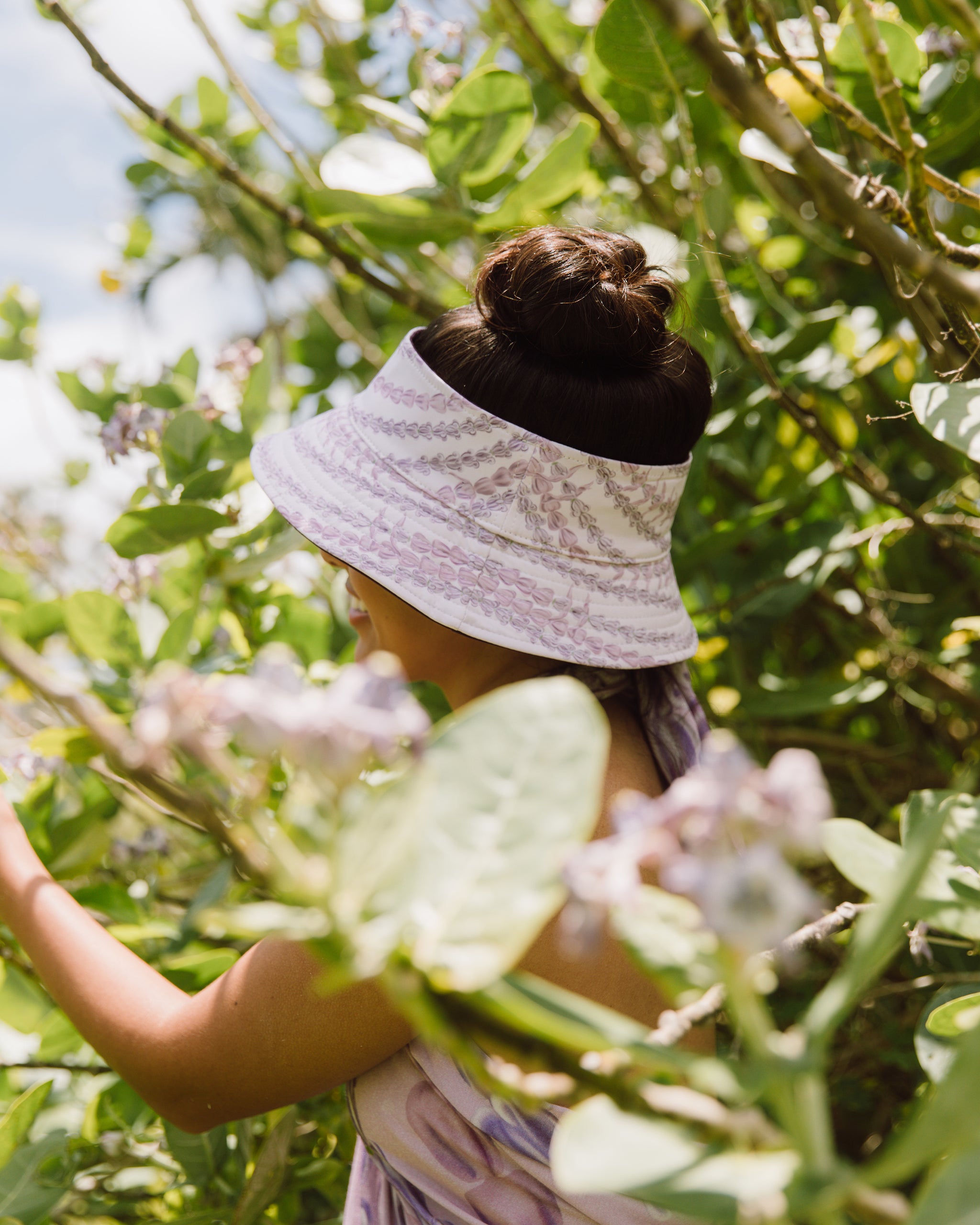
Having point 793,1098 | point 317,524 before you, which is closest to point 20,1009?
point 317,524

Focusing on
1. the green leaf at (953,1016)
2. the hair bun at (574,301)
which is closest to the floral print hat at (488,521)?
the hair bun at (574,301)

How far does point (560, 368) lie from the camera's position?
0.89 m

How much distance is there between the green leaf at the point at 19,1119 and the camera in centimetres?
67

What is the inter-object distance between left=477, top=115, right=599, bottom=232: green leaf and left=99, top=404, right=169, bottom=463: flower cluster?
15.9 inches

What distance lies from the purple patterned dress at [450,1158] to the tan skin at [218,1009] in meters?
0.03

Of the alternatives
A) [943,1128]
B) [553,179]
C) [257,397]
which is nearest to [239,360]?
[257,397]

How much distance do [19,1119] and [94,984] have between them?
0.36 feet

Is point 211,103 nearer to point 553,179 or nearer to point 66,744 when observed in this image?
point 553,179

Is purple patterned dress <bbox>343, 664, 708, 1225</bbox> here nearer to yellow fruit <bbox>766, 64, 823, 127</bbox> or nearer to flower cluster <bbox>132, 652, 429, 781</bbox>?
flower cluster <bbox>132, 652, 429, 781</bbox>

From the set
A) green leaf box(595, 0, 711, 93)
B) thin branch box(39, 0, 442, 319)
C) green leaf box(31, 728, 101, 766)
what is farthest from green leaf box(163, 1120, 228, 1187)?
green leaf box(595, 0, 711, 93)

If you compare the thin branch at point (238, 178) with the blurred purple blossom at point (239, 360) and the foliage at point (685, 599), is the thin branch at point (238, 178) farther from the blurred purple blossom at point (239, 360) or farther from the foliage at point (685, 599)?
the blurred purple blossom at point (239, 360)

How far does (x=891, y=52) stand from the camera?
820 millimetres

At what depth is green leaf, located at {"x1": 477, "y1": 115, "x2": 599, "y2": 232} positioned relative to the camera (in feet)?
3.16

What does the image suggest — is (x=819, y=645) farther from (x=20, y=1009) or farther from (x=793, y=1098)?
(x=793, y=1098)
